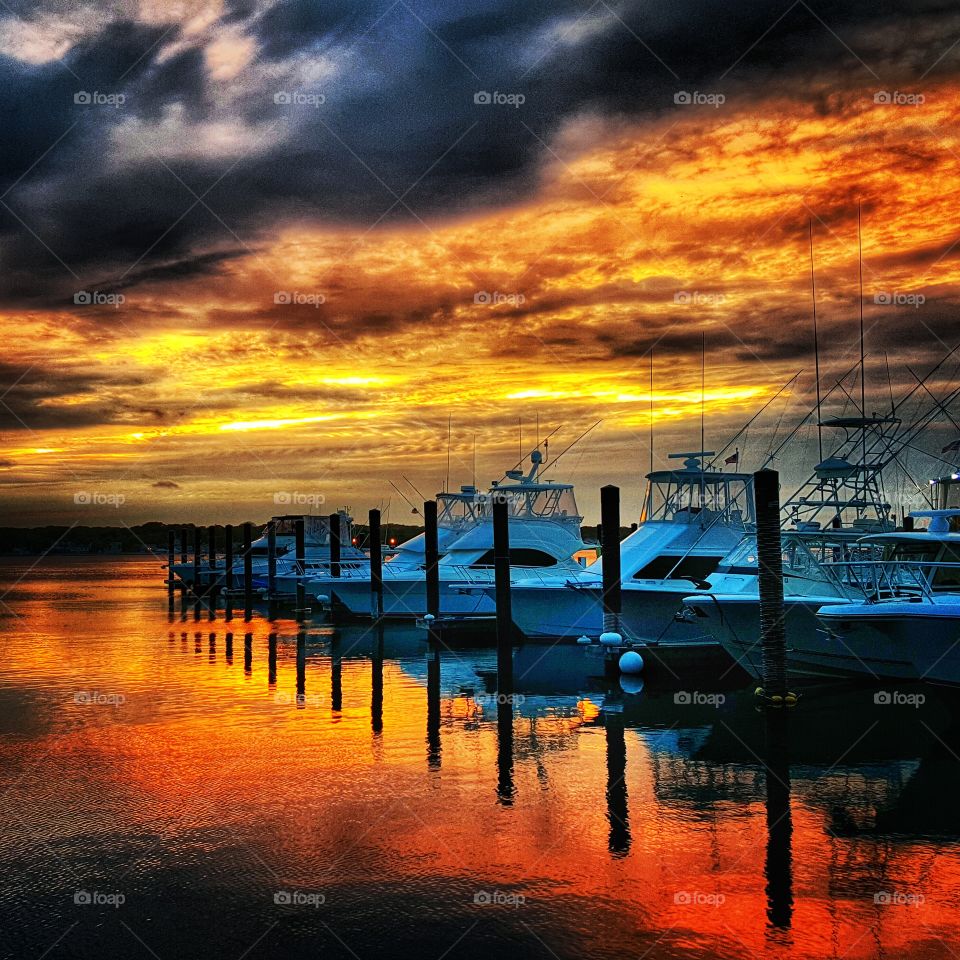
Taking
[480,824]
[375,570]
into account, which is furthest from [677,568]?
[480,824]

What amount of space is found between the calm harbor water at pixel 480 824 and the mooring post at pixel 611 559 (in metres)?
3.24

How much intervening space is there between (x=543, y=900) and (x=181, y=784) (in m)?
6.61

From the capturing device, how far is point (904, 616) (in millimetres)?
17078

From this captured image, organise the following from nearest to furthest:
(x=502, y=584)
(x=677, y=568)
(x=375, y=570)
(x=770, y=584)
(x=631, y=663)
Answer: (x=770, y=584)
(x=631, y=663)
(x=502, y=584)
(x=677, y=568)
(x=375, y=570)

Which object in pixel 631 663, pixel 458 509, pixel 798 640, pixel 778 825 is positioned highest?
pixel 458 509

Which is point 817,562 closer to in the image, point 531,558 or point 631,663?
point 631,663

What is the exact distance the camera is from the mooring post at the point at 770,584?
17.1 m

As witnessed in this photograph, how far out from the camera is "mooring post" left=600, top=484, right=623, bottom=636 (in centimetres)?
2445

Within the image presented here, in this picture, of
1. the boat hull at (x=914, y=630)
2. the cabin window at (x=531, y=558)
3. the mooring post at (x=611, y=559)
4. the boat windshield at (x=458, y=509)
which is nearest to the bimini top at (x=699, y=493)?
the mooring post at (x=611, y=559)

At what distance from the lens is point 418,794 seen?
12664mm

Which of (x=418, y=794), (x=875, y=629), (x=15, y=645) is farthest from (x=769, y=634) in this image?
(x=15, y=645)

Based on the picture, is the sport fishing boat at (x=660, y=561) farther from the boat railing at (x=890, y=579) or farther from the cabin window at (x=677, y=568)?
the boat railing at (x=890, y=579)

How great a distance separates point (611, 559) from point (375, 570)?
1620 cm

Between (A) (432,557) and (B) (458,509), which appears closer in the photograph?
(A) (432,557)
